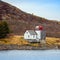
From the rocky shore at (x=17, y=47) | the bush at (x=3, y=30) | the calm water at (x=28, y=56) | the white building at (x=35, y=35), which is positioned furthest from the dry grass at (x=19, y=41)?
the calm water at (x=28, y=56)

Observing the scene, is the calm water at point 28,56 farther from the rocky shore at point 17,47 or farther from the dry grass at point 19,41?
the dry grass at point 19,41

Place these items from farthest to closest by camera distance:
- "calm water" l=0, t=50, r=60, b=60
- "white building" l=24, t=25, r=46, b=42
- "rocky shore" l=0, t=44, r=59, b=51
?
"white building" l=24, t=25, r=46, b=42, "rocky shore" l=0, t=44, r=59, b=51, "calm water" l=0, t=50, r=60, b=60

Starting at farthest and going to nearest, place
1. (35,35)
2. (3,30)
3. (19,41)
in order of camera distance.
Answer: (35,35)
(3,30)
(19,41)

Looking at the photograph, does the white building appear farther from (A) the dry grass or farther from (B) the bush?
(B) the bush

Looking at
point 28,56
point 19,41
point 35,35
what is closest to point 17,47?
point 19,41

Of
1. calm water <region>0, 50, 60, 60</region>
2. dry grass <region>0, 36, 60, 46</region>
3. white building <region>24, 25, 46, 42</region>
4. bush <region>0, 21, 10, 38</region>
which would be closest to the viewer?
calm water <region>0, 50, 60, 60</region>

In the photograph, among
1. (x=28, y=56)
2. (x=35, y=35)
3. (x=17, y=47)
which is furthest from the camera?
(x=35, y=35)

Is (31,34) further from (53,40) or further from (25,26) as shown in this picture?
(25,26)

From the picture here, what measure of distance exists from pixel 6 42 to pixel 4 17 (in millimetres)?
70914

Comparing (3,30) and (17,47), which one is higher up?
(3,30)

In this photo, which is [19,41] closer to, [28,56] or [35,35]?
[35,35]

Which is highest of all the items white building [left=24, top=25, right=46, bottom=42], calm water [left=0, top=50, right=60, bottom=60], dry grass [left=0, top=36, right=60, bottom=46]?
white building [left=24, top=25, right=46, bottom=42]

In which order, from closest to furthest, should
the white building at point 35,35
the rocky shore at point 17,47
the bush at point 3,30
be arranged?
the rocky shore at point 17,47, the bush at point 3,30, the white building at point 35,35

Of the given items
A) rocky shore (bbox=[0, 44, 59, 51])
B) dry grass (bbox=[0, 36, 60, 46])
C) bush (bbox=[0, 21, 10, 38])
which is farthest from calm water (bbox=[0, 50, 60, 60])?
bush (bbox=[0, 21, 10, 38])
